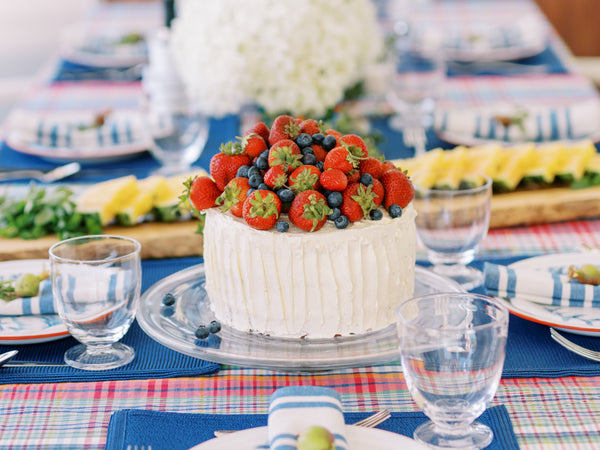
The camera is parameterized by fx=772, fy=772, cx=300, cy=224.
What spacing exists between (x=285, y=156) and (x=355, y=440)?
0.52m

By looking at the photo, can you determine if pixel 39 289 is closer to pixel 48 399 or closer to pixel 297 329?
pixel 48 399

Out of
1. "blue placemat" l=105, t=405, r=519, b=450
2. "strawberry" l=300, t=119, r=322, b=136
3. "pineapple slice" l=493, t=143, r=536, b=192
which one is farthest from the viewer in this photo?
"pineapple slice" l=493, t=143, r=536, b=192

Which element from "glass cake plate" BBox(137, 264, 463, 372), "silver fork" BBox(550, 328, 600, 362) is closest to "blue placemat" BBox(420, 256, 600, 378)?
"silver fork" BBox(550, 328, 600, 362)

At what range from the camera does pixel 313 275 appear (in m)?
1.37

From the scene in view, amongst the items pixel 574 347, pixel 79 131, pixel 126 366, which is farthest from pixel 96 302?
pixel 79 131

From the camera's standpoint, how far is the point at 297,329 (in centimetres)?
140

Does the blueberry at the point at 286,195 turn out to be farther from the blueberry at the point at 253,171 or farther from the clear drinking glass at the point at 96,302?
the clear drinking glass at the point at 96,302

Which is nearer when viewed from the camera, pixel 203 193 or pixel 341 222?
pixel 341 222

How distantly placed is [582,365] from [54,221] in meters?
1.28

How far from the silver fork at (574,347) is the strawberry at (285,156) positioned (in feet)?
1.89

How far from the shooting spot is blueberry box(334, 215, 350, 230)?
135 cm

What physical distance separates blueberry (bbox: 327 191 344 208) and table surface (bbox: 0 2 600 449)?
11.8 inches

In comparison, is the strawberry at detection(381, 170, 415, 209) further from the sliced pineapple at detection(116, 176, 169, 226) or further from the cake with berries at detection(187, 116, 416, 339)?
the sliced pineapple at detection(116, 176, 169, 226)

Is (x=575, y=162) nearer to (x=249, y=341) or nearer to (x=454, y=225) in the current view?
(x=454, y=225)
